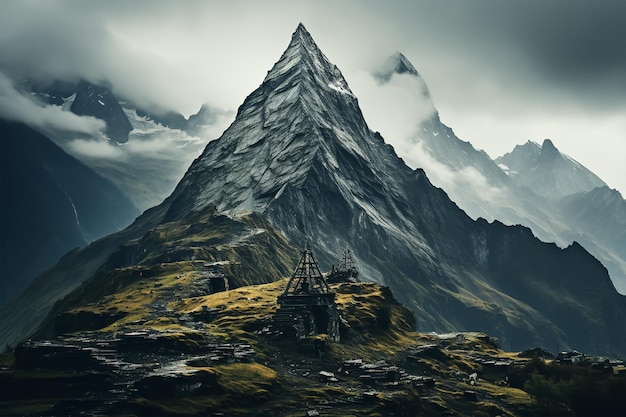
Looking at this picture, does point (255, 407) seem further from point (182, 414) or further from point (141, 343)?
point (141, 343)

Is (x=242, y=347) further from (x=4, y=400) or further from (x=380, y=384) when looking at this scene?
(x=4, y=400)

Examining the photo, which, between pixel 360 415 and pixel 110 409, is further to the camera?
pixel 360 415

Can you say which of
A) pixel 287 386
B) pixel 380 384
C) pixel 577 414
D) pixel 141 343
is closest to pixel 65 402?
pixel 141 343

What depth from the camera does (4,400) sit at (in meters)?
144

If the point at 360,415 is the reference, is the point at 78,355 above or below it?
above

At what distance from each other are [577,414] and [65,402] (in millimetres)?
120947

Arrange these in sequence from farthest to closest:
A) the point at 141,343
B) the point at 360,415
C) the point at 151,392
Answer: the point at 141,343, the point at 360,415, the point at 151,392

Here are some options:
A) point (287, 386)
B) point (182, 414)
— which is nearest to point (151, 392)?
point (182, 414)

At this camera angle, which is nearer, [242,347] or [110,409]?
[110,409]

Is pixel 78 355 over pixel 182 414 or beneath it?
over

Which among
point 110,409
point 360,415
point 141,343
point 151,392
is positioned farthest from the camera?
Result: point 141,343

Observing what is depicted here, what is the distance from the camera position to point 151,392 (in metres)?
149

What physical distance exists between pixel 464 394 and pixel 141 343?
257 ft

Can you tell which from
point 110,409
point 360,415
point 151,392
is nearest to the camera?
point 110,409
